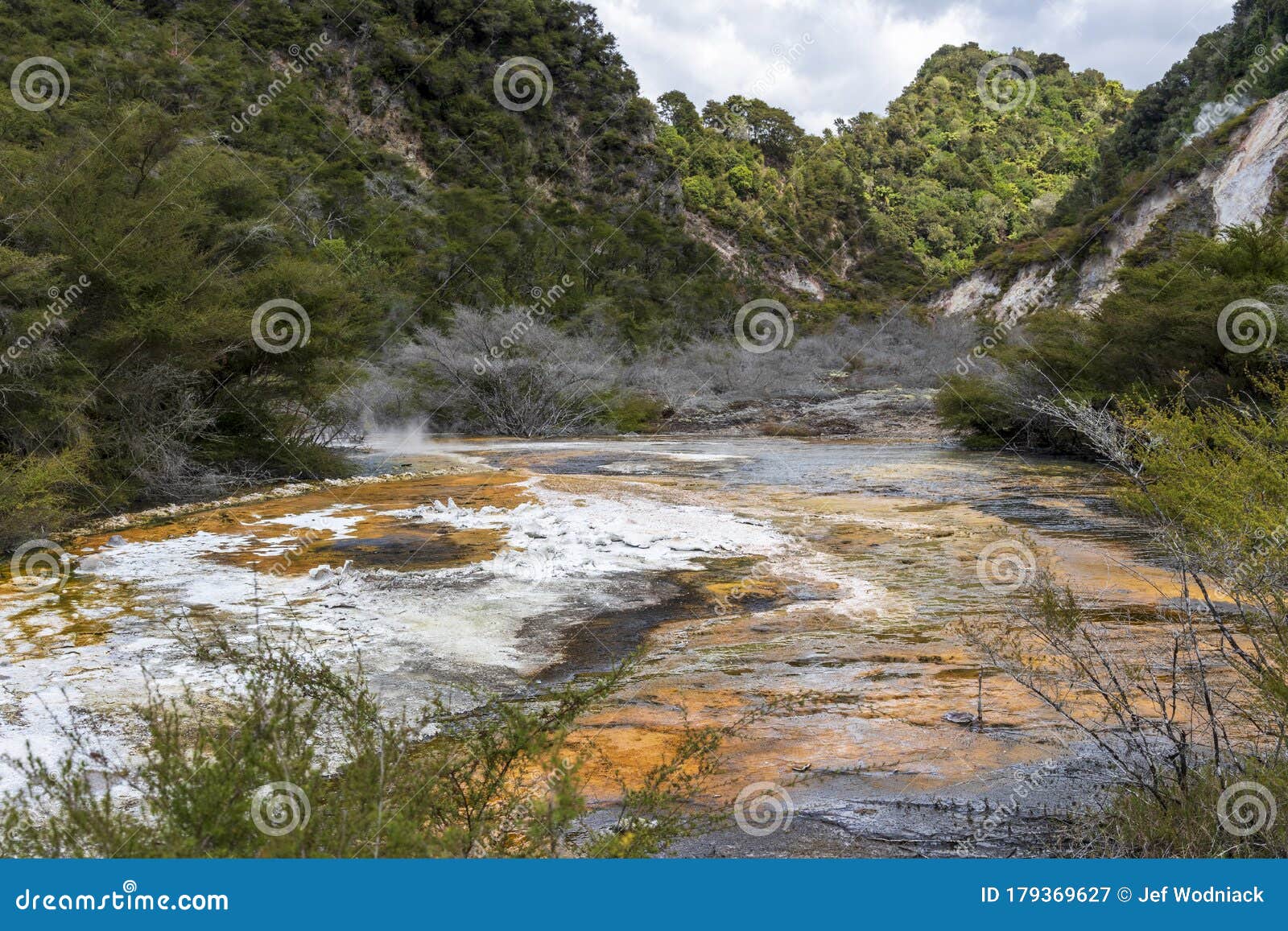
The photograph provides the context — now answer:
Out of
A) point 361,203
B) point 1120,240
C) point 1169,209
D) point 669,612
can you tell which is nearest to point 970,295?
point 1120,240

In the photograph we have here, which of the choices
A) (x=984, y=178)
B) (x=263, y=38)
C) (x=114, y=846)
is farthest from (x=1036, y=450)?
(x=984, y=178)

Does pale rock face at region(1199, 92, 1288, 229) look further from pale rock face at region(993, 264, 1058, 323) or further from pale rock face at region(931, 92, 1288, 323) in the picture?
pale rock face at region(993, 264, 1058, 323)

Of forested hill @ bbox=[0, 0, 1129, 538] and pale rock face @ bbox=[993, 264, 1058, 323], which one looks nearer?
forested hill @ bbox=[0, 0, 1129, 538]

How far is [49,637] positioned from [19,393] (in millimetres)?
5948

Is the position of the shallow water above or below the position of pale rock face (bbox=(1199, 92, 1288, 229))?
below

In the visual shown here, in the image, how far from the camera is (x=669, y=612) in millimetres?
7188

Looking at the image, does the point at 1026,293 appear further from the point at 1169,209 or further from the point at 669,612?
the point at 669,612

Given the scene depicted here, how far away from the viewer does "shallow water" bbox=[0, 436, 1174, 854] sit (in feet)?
13.9

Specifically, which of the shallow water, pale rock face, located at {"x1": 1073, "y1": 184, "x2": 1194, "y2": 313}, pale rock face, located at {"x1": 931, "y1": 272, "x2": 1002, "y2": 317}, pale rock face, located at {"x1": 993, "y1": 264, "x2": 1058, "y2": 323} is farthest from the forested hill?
pale rock face, located at {"x1": 1073, "y1": 184, "x2": 1194, "y2": 313}

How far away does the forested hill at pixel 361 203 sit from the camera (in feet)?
39.2

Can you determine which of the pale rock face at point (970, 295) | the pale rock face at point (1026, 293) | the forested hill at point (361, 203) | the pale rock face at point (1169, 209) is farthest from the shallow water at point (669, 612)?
the pale rock face at point (970, 295)

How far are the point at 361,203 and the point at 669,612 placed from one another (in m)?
35.3

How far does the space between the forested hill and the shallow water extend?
2491 millimetres

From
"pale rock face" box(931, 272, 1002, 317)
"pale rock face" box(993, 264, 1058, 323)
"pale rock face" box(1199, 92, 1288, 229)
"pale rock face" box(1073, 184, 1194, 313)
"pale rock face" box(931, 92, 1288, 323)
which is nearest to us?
"pale rock face" box(1199, 92, 1288, 229)
